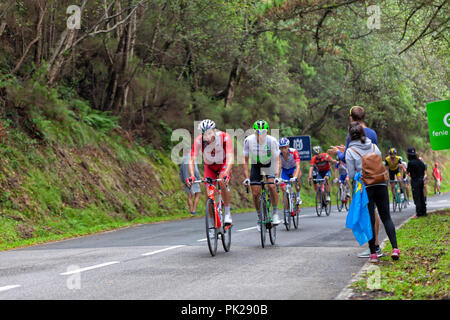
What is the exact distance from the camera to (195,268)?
28.5ft

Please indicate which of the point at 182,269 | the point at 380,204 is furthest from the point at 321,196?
the point at 182,269

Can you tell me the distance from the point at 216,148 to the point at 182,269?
2542mm

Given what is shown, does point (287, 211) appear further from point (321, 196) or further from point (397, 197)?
point (397, 197)

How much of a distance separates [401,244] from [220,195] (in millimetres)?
3325

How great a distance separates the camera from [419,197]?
18.3 m

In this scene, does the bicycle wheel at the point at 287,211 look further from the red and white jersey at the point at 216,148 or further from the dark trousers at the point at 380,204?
the dark trousers at the point at 380,204

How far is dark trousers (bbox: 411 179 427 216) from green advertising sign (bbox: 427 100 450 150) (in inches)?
249

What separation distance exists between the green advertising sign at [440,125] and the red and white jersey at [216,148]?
4.32m

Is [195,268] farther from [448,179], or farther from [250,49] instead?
[448,179]

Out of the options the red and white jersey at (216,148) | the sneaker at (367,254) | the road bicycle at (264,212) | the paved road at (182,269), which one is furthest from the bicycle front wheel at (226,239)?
the sneaker at (367,254)

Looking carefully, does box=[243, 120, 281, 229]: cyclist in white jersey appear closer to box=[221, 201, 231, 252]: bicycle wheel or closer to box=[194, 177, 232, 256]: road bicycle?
box=[221, 201, 231, 252]: bicycle wheel

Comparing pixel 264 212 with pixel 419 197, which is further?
pixel 419 197

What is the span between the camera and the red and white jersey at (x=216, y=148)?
10.4 meters

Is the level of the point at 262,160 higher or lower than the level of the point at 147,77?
lower
